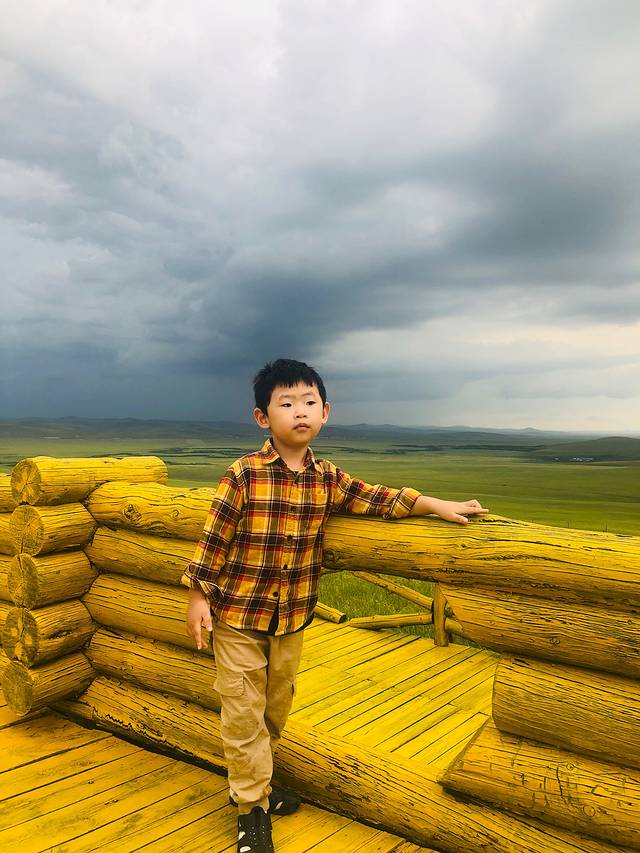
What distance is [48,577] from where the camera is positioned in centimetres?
390

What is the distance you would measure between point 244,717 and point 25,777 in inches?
60.9

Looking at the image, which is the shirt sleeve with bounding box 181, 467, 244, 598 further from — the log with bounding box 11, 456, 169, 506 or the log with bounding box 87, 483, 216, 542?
the log with bounding box 11, 456, 169, 506

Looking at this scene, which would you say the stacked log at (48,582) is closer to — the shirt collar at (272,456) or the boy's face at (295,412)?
the shirt collar at (272,456)

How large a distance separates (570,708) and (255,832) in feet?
4.69

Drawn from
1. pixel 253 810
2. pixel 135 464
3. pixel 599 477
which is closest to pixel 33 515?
pixel 135 464

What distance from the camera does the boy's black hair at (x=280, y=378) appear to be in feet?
8.83

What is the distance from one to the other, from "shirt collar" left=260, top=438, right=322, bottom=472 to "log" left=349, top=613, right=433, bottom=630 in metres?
4.00

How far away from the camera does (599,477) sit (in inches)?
3105

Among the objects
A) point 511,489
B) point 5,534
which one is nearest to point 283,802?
point 5,534

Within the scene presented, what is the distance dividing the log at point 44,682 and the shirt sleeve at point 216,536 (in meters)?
1.91

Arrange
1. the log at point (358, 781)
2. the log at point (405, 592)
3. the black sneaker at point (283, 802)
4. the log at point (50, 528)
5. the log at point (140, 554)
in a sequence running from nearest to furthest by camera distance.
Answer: the log at point (358, 781)
the black sneaker at point (283, 802)
the log at point (140, 554)
the log at point (50, 528)
the log at point (405, 592)

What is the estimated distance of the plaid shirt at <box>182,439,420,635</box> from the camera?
8.75ft

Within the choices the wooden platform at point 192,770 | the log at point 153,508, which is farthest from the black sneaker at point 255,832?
the log at point 153,508

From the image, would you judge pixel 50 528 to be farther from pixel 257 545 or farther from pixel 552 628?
pixel 552 628
